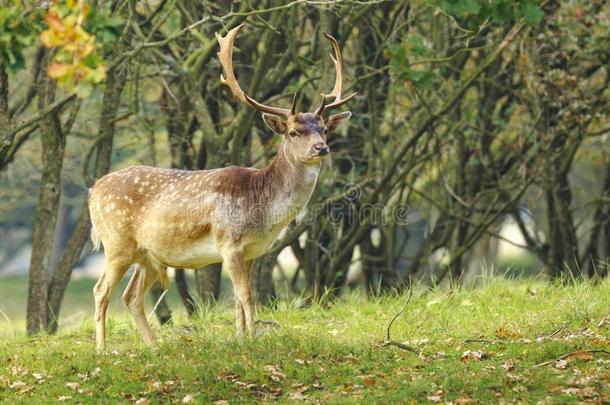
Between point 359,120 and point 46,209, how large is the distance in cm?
485

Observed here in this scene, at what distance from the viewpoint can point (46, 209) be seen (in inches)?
451

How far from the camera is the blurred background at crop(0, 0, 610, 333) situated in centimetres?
1189

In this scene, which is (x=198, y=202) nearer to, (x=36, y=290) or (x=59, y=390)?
(x=59, y=390)

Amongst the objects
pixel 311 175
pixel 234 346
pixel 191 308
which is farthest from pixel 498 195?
pixel 234 346

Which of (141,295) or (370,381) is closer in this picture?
(370,381)

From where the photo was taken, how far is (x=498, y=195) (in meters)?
14.9

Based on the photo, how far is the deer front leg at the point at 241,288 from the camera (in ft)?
30.1

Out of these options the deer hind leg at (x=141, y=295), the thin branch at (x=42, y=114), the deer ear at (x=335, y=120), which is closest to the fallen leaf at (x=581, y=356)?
the deer ear at (x=335, y=120)

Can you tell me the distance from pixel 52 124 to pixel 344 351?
4.64 meters

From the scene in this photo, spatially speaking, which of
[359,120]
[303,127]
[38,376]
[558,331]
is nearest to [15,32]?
[38,376]

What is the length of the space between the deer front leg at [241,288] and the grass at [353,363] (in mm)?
232

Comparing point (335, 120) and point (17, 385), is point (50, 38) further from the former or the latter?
point (335, 120)

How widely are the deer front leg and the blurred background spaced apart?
2295 mm

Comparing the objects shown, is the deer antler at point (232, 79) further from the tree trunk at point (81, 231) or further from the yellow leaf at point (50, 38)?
the yellow leaf at point (50, 38)
